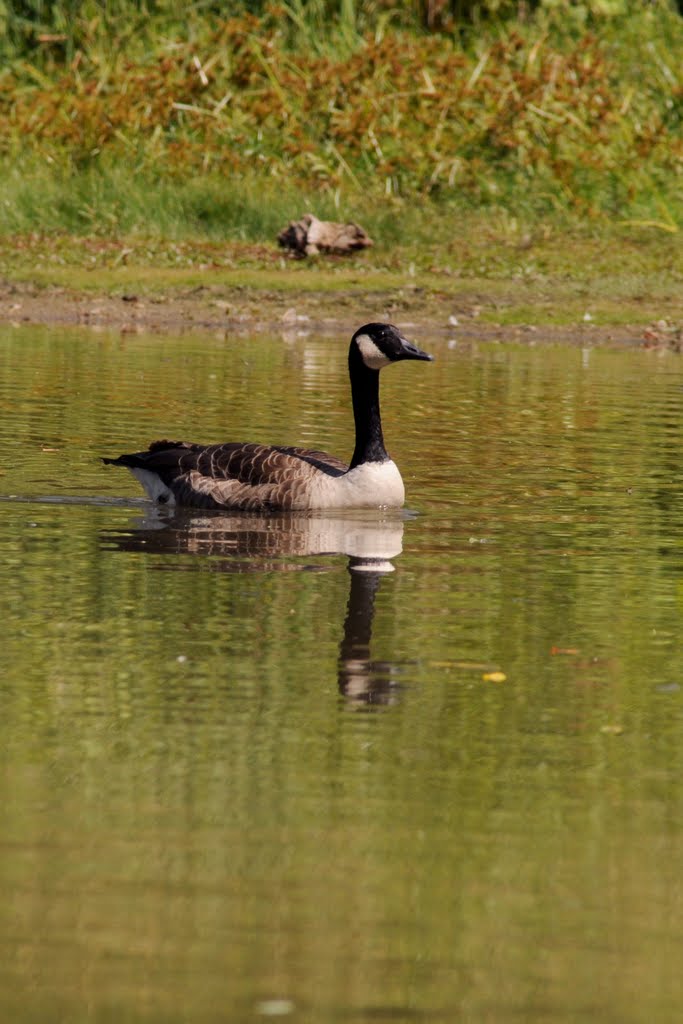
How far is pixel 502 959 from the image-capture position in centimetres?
500

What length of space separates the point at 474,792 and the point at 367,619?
2.81 metres

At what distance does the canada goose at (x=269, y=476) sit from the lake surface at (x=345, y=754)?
17 cm

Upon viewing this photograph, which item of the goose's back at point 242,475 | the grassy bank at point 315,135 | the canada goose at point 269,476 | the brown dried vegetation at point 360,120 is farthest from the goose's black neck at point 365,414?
the brown dried vegetation at point 360,120

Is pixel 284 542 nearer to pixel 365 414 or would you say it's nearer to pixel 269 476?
pixel 269 476

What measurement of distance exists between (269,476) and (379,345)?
157cm

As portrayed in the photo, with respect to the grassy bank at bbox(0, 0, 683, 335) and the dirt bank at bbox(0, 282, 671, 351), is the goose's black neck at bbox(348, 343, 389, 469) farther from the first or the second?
the grassy bank at bbox(0, 0, 683, 335)

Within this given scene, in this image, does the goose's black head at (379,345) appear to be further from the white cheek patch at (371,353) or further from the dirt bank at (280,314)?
the dirt bank at (280,314)

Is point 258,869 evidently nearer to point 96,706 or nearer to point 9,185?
point 96,706

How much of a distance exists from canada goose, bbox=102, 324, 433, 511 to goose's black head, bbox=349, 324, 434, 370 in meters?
0.61

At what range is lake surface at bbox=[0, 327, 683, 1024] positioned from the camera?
4.92 metres

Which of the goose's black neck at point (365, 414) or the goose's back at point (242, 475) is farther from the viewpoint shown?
the goose's black neck at point (365, 414)

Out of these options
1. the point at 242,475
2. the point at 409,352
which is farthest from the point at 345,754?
the point at 409,352

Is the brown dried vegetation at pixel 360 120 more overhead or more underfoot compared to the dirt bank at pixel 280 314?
more overhead

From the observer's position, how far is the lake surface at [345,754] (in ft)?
16.1
